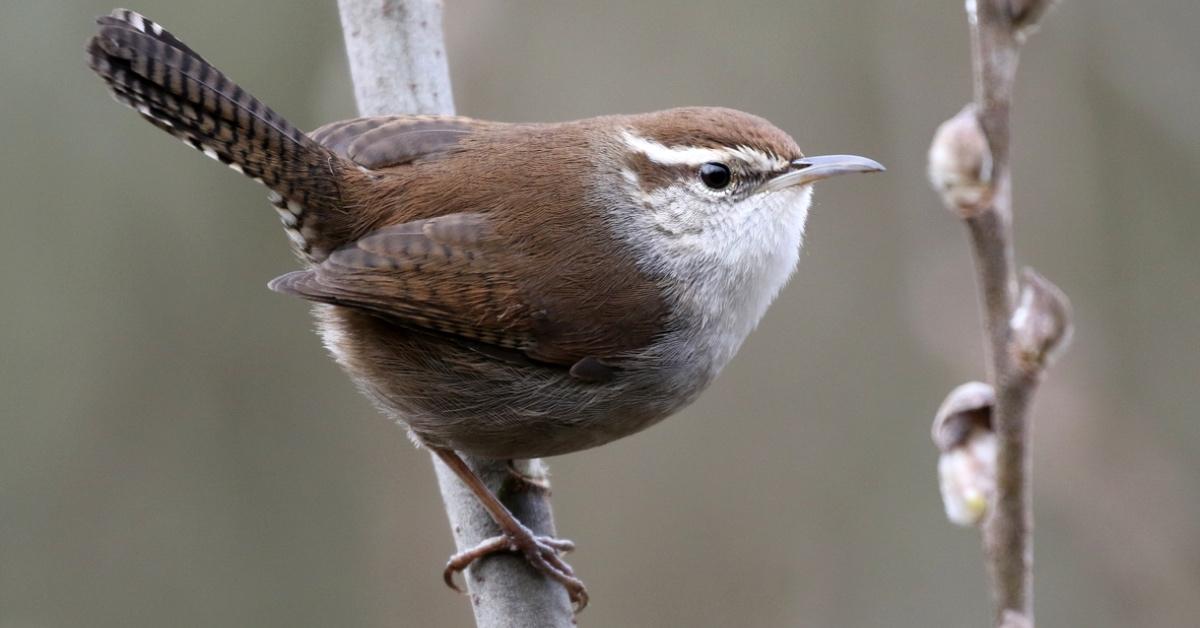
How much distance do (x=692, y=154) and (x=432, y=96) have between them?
2.86 feet

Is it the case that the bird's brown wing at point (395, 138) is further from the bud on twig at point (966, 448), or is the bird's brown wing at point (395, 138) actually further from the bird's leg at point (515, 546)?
the bud on twig at point (966, 448)

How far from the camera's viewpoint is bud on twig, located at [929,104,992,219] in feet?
3.61

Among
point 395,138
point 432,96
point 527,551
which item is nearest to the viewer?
point 527,551

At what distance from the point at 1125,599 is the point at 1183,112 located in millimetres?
1919

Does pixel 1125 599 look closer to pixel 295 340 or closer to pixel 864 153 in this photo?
pixel 864 153

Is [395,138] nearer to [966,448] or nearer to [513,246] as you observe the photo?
[513,246]

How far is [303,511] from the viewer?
261 inches

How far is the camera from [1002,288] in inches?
43.8

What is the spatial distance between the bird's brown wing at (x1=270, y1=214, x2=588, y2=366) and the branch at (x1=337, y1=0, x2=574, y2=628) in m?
0.52

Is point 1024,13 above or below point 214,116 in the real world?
below

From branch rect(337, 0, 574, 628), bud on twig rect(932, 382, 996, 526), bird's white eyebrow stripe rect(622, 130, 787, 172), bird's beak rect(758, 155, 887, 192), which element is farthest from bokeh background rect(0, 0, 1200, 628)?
bud on twig rect(932, 382, 996, 526)

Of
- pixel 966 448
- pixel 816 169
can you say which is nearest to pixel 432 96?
pixel 816 169

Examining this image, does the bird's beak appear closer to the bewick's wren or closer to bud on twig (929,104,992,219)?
the bewick's wren

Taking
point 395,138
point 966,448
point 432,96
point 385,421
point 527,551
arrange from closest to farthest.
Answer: point 966,448
point 527,551
point 395,138
point 432,96
point 385,421
